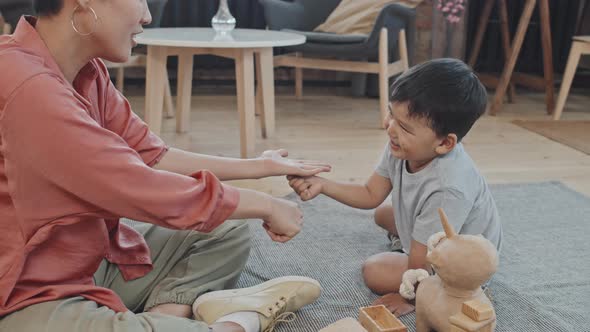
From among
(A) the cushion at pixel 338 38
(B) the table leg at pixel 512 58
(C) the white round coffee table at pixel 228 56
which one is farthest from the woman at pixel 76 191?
(B) the table leg at pixel 512 58

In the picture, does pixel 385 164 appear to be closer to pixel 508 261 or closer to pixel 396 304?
pixel 396 304

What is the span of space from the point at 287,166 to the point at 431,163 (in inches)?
12.2

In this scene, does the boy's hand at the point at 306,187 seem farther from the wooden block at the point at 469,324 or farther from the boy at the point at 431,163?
the wooden block at the point at 469,324

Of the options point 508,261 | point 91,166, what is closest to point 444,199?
point 508,261

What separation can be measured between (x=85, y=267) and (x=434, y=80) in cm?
74

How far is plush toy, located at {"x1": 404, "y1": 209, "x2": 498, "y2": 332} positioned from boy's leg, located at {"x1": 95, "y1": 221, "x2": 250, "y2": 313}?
0.42m

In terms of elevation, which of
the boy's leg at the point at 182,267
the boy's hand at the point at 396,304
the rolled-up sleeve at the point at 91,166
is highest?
the rolled-up sleeve at the point at 91,166

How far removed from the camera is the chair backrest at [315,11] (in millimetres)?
3631

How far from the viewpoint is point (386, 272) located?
1435 mm

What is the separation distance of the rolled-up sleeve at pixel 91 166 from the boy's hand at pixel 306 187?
421 millimetres

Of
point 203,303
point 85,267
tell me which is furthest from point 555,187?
point 85,267

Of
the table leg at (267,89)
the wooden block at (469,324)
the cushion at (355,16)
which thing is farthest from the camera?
the cushion at (355,16)

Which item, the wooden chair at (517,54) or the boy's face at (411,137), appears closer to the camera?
the boy's face at (411,137)

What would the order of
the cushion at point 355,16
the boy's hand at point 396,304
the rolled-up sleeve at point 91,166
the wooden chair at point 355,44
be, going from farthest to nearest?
the cushion at point 355,16, the wooden chair at point 355,44, the boy's hand at point 396,304, the rolled-up sleeve at point 91,166
